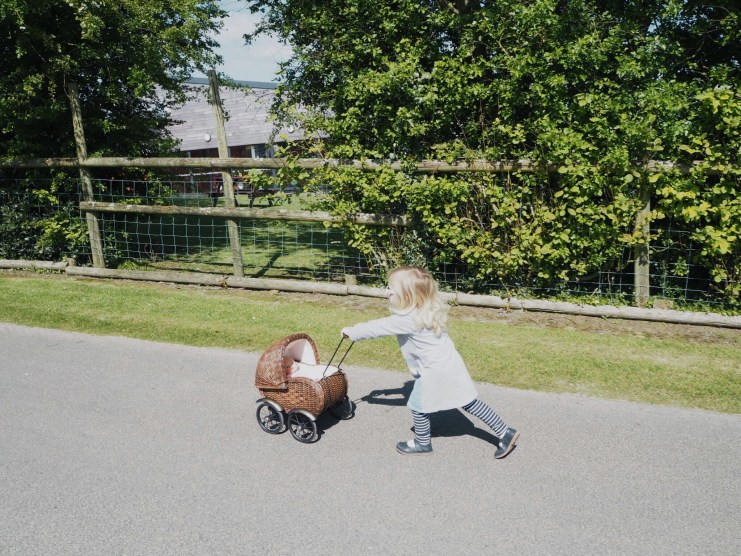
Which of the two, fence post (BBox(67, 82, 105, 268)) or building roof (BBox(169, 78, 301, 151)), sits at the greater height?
building roof (BBox(169, 78, 301, 151))

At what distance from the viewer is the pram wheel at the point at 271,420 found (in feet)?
14.6

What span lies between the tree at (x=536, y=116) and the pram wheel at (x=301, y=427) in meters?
3.88

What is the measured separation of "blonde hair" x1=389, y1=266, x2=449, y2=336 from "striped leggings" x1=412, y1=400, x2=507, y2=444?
554mm

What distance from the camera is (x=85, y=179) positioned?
385 inches

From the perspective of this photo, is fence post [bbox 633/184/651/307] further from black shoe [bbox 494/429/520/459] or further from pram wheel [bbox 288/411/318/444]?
pram wheel [bbox 288/411/318/444]

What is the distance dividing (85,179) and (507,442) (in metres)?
8.31

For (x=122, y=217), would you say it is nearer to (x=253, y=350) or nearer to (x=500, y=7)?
(x=253, y=350)

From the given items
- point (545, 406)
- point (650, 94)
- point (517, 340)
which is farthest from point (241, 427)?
point (650, 94)

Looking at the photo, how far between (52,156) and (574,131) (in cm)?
821

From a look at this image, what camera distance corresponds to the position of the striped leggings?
4.09 metres

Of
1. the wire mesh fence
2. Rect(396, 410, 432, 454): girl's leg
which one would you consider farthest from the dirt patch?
Rect(396, 410, 432, 454): girl's leg

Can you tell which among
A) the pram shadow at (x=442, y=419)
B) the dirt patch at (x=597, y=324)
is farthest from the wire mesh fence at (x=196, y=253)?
the pram shadow at (x=442, y=419)

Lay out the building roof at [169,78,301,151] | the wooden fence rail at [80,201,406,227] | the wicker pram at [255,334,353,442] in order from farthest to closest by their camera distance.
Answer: the building roof at [169,78,301,151] < the wooden fence rail at [80,201,406,227] < the wicker pram at [255,334,353,442]

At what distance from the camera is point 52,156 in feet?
33.4
